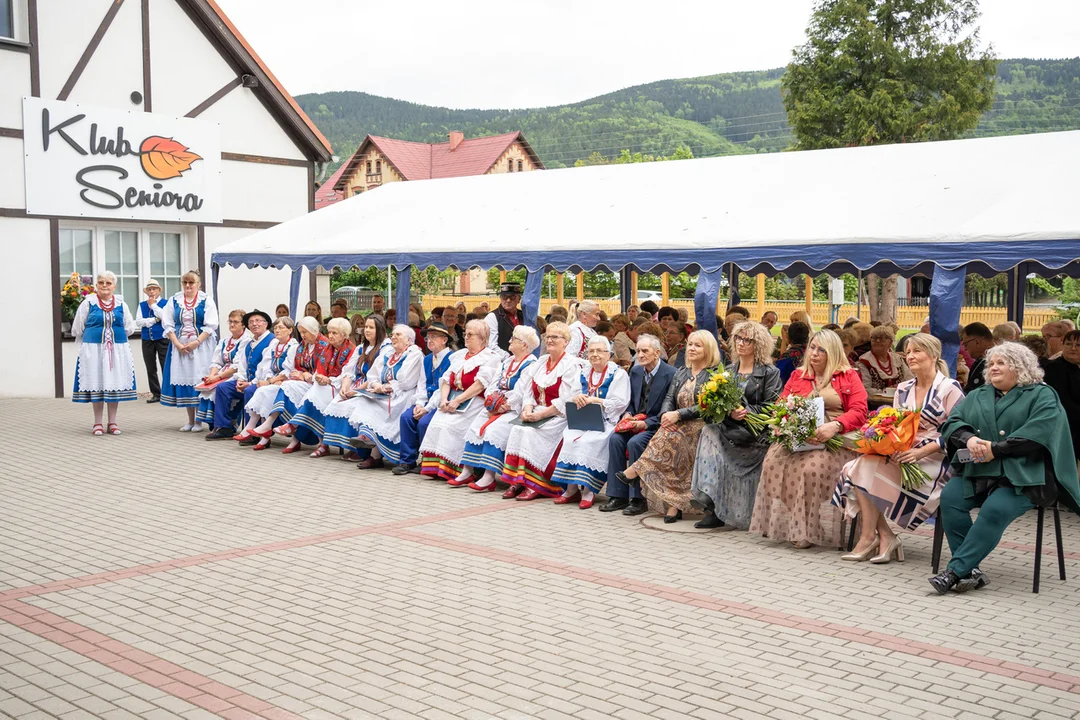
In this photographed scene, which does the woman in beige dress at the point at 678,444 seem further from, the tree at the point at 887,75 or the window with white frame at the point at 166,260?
the tree at the point at 887,75

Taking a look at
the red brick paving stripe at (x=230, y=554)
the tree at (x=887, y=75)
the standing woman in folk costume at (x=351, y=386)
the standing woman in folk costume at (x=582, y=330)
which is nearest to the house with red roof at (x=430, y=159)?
the tree at (x=887, y=75)

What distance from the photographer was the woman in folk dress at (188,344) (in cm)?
1295

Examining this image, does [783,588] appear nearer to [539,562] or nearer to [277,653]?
[539,562]

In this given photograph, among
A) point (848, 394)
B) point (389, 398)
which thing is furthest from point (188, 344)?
point (848, 394)

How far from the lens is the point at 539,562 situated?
6973mm

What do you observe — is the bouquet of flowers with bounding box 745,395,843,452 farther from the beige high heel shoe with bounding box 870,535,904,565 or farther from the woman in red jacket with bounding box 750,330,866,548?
the beige high heel shoe with bounding box 870,535,904,565

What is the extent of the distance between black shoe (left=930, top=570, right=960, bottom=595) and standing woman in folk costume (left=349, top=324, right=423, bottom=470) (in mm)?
5533

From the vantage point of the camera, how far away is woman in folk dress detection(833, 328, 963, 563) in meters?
6.76

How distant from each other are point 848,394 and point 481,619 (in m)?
3.14

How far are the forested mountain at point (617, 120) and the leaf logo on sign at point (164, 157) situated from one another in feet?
280

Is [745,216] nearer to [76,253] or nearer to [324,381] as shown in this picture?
[324,381]

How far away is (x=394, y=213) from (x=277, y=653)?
10.3m

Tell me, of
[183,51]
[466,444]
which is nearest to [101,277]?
[466,444]

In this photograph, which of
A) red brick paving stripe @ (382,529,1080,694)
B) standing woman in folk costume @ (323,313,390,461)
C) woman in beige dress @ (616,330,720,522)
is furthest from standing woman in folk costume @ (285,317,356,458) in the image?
woman in beige dress @ (616,330,720,522)
